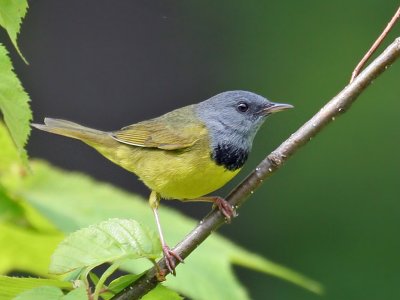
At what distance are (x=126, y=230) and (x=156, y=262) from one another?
0.11 meters

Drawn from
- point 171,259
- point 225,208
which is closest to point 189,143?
point 225,208

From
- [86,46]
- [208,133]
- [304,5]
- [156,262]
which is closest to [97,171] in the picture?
[86,46]

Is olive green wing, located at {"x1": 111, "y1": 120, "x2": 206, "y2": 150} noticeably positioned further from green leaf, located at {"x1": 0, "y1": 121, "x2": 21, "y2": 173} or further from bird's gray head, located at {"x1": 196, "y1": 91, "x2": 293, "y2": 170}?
green leaf, located at {"x1": 0, "y1": 121, "x2": 21, "y2": 173}

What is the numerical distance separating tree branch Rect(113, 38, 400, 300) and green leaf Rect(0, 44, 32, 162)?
42 centimetres

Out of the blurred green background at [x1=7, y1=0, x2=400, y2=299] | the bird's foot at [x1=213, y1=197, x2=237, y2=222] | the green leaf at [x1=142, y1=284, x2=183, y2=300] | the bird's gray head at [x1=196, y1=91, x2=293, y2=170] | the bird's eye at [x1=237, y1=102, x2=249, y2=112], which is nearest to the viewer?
the green leaf at [x1=142, y1=284, x2=183, y2=300]

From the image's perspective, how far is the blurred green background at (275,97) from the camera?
867cm

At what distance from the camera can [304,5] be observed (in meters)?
10.6

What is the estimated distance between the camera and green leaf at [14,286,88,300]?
1.60 metres

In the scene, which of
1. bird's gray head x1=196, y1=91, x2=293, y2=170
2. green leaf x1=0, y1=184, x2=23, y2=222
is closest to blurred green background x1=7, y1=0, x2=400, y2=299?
bird's gray head x1=196, y1=91, x2=293, y2=170

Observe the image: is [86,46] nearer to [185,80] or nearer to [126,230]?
[185,80]

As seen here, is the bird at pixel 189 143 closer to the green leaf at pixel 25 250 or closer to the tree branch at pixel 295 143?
the green leaf at pixel 25 250

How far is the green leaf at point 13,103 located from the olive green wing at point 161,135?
5.56 ft

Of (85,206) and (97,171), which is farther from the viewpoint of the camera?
(97,171)

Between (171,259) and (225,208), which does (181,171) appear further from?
(171,259)
